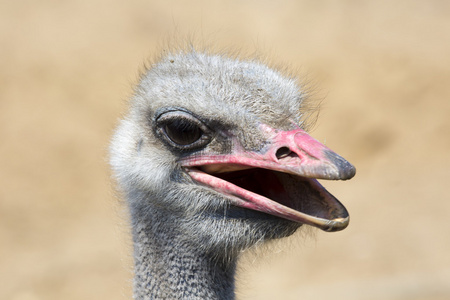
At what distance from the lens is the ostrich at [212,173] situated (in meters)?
2.27

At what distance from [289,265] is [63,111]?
15.8 ft

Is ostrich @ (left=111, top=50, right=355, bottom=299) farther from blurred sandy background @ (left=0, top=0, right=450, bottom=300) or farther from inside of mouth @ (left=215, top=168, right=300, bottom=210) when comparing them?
blurred sandy background @ (left=0, top=0, right=450, bottom=300)

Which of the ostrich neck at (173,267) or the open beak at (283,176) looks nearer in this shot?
the open beak at (283,176)

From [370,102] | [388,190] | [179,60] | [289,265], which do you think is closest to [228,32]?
[370,102]

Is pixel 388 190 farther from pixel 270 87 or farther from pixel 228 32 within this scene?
pixel 270 87

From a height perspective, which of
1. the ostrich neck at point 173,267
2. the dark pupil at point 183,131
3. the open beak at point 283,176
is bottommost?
the ostrich neck at point 173,267

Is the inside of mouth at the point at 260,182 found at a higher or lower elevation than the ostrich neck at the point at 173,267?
higher

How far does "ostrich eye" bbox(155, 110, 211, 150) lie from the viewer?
2385mm

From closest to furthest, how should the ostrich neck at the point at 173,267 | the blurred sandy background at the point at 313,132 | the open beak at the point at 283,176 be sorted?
1. the open beak at the point at 283,176
2. the ostrich neck at the point at 173,267
3. the blurred sandy background at the point at 313,132

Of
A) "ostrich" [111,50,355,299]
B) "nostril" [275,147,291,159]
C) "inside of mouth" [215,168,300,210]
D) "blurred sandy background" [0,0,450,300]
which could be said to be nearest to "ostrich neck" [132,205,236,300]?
"ostrich" [111,50,355,299]

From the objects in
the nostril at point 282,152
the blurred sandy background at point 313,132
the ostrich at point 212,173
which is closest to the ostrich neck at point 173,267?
the ostrich at point 212,173

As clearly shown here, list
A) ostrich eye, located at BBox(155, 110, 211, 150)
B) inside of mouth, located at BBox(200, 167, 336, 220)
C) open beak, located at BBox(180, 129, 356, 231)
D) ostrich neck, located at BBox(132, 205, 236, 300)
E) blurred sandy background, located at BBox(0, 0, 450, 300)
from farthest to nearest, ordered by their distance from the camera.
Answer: blurred sandy background, located at BBox(0, 0, 450, 300) → ostrich neck, located at BBox(132, 205, 236, 300) → ostrich eye, located at BBox(155, 110, 211, 150) → inside of mouth, located at BBox(200, 167, 336, 220) → open beak, located at BBox(180, 129, 356, 231)

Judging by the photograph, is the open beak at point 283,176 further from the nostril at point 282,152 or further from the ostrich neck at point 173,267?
the ostrich neck at point 173,267

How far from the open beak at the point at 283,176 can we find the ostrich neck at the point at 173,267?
254mm
